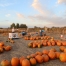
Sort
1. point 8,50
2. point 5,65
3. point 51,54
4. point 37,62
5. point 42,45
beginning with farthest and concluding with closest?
point 42,45, point 8,50, point 51,54, point 37,62, point 5,65

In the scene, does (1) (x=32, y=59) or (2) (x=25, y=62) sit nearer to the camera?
(2) (x=25, y=62)

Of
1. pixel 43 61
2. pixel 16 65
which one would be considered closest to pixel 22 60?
pixel 16 65

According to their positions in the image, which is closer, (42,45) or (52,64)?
(52,64)

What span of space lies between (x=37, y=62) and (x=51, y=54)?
2.31ft

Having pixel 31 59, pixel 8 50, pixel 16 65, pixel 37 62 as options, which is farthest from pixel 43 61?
pixel 8 50

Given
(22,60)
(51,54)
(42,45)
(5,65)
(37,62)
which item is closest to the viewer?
(5,65)

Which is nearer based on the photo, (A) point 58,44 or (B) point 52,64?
(B) point 52,64

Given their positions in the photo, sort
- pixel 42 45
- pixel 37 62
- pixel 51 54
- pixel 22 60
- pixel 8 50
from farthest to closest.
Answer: pixel 42 45 < pixel 8 50 < pixel 51 54 < pixel 37 62 < pixel 22 60

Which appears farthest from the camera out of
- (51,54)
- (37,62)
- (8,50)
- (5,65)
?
(8,50)

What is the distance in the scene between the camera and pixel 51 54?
5.12 metres

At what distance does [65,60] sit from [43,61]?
32.0 inches

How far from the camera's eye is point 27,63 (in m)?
4.18

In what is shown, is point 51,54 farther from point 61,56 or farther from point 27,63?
point 27,63

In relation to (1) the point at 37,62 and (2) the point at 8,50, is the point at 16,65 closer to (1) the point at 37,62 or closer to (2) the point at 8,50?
(1) the point at 37,62
